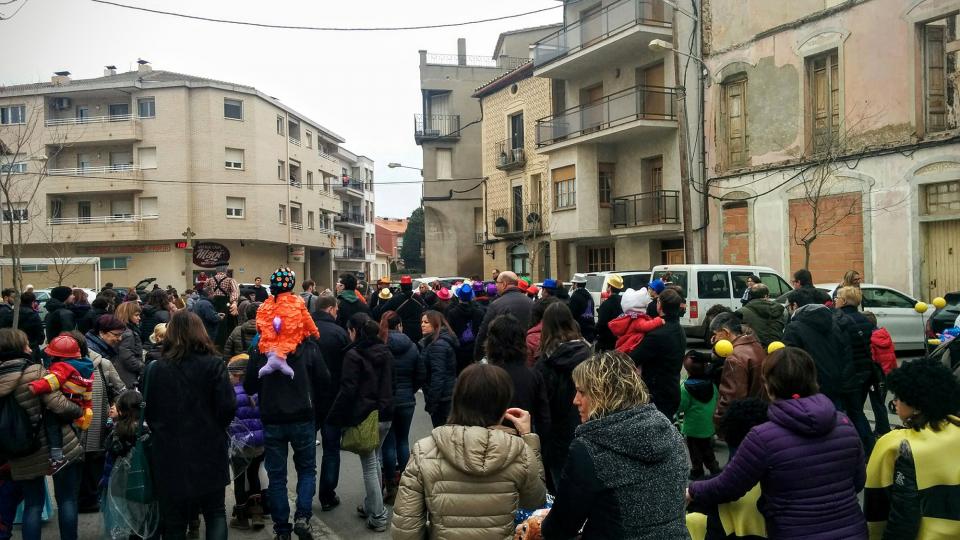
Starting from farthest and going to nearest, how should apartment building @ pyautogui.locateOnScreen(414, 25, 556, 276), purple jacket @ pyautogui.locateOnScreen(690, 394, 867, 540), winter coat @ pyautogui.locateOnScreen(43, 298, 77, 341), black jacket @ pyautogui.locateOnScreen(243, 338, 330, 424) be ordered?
apartment building @ pyautogui.locateOnScreen(414, 25, 556, 276), winter coat @ pyautogui.locateOnScreen(43, 298, 77, 341), black jacket @ pyautogui.locateOnScreen(243, 338, 330, 424), purple jacket @ pyautogui.locateOnScreen(690, 394, 867, 540)

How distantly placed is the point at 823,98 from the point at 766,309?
1406 cm

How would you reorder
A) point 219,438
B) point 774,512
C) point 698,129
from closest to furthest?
point 774,512 → point 219,438 → point 698,129

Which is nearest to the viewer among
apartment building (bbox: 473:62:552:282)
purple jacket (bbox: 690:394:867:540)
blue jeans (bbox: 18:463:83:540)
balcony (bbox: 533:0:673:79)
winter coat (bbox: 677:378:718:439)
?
purple jacket (bbox: 690:394:867:540)

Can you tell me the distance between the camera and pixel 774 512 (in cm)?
333

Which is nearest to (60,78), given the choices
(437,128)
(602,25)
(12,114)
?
(12,114)

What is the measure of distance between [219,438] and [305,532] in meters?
1.32

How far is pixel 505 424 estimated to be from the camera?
3.55 meters

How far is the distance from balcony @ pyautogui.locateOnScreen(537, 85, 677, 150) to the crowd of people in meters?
16.3

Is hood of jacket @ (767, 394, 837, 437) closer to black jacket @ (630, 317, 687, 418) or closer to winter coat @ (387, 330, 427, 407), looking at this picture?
black jacket @ (630, 317, 687, 418)

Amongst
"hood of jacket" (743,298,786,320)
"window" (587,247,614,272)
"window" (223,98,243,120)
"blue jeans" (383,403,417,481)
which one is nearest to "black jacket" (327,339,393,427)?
"blue jeans" (383,403,417,481)

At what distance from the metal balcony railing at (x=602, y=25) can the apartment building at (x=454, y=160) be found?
1133 centimetres

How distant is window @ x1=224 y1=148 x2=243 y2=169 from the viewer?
44.8 m

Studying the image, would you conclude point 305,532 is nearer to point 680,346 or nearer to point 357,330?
point 357,330

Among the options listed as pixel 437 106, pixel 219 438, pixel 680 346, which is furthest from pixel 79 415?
pixel 437 106
